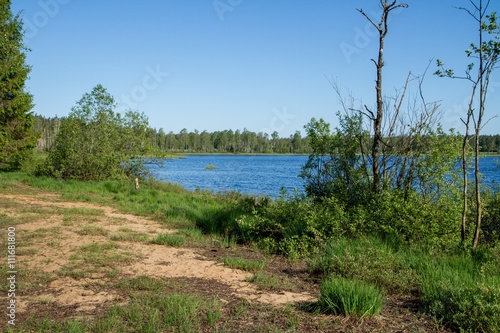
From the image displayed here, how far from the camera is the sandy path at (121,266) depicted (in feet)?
17.1

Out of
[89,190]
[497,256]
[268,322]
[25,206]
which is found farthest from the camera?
[89,190]

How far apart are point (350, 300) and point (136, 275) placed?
3.32m

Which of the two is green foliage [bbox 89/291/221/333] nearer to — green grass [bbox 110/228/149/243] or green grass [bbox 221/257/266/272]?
green grass [bbox 221/257/266/272]

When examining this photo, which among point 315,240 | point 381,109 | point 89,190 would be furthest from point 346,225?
point 89,190

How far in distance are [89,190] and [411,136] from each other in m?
14.0

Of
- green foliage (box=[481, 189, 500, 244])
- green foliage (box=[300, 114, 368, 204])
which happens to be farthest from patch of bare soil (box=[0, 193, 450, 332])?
green foliage (box=[481, 189, 500, 244])

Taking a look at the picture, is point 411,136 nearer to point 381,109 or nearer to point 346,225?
point 381,109

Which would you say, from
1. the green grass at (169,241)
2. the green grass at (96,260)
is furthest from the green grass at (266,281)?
the green grass at (169,241)

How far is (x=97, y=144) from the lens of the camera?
2367 centimetres

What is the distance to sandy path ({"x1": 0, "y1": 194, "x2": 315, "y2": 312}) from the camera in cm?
521

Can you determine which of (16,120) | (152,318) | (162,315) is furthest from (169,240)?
(16,120)

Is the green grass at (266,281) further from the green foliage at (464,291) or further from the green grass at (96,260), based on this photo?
the green grass at (96,260)

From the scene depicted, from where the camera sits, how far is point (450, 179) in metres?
9.60

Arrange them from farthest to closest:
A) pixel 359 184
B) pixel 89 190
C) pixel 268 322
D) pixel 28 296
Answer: pixel 89 190, pixel 359 184, pixel 28 296, pixel 268 322
